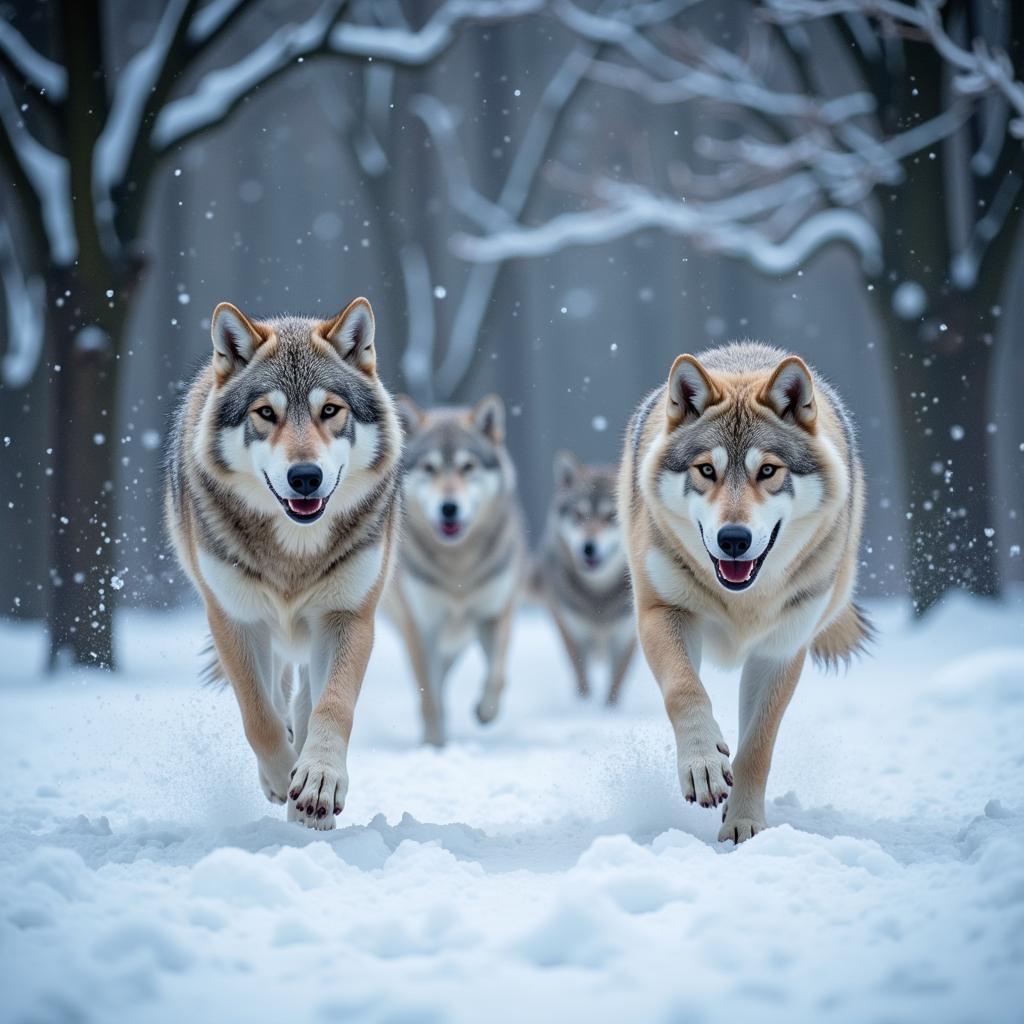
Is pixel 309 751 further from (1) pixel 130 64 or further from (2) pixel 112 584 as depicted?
(1) pixel 130 64

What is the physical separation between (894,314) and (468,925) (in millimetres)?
7365

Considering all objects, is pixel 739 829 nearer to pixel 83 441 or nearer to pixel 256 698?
pixel 256 698

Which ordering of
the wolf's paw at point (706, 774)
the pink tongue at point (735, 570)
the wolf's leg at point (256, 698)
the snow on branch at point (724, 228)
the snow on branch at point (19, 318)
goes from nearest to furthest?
the wolf's paw at point (706, 774) → the pink tongue at point (735, 570) → the wolf's leg at point (256, 698) → the snow on branch at point (724, 228) → the snow on branch at point (19, 318)

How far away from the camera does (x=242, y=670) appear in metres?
3.66

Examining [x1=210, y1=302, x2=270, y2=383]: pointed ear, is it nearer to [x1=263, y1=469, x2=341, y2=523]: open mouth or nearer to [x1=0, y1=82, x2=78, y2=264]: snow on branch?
[x1=263, y1=469, x2=341, y2=523]: open mouth

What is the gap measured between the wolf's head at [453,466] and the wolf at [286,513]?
8.82ft

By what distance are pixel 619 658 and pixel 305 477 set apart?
15.7 feet

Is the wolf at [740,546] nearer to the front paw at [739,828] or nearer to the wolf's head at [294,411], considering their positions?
the front paw at [739,828]

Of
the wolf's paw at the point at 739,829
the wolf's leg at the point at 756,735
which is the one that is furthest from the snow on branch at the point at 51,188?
the wolf's paw at the point at 739,829

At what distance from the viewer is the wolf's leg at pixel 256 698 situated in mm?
3627

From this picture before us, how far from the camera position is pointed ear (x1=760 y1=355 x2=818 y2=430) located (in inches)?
135

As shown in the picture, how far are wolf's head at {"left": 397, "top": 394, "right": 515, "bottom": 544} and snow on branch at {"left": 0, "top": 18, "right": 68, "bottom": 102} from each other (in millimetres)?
3421

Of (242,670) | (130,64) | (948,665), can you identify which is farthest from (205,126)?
(948,665)

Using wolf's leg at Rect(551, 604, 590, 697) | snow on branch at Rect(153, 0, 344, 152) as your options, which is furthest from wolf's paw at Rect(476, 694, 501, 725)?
snow on branch at Rect(153, 0, 344, 152)
